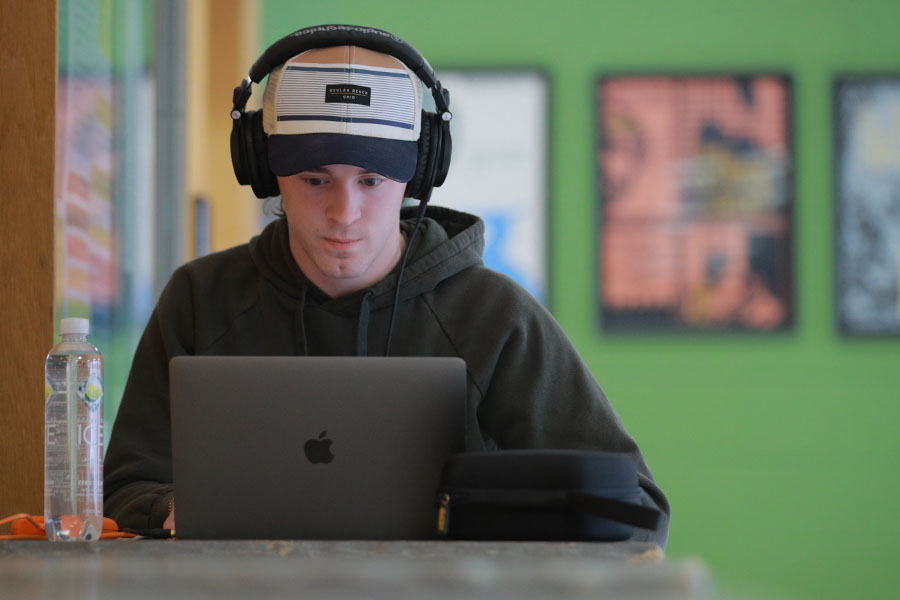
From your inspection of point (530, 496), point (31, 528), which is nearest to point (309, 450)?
point (530, 496)

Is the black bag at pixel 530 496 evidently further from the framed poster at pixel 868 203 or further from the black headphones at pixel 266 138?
the framed poster at pixel 868 203

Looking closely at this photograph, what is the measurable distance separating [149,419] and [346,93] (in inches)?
24.0

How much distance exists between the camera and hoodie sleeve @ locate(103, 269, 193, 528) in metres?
1.66

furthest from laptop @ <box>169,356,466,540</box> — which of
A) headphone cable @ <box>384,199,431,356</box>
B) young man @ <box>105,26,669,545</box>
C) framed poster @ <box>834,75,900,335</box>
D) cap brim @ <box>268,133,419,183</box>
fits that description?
framed poster @ <box>834,75,900,335</box>

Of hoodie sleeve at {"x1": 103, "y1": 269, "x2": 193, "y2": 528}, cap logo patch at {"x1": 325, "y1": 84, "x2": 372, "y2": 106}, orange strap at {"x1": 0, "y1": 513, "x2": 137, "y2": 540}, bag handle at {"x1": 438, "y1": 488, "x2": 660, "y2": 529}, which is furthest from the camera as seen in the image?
hoodie sleeve at {"x1": 103, "y1": 269, "x2": 193, "y2": 528}

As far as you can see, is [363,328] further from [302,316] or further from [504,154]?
[504,154]

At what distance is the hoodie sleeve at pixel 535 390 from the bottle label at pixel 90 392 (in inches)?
23.4

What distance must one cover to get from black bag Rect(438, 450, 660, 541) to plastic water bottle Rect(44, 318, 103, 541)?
43 cm

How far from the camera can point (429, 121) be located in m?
1.76

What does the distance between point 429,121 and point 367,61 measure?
0.57 ft

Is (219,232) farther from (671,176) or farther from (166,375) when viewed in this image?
(166,375)

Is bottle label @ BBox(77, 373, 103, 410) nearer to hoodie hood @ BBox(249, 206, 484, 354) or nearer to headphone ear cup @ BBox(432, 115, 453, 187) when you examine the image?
hoodie hood @ BBox(249, 206, 484, 354)

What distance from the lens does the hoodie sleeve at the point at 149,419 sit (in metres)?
1.66

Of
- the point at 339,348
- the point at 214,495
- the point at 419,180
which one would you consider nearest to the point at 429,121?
the point at 419,180
